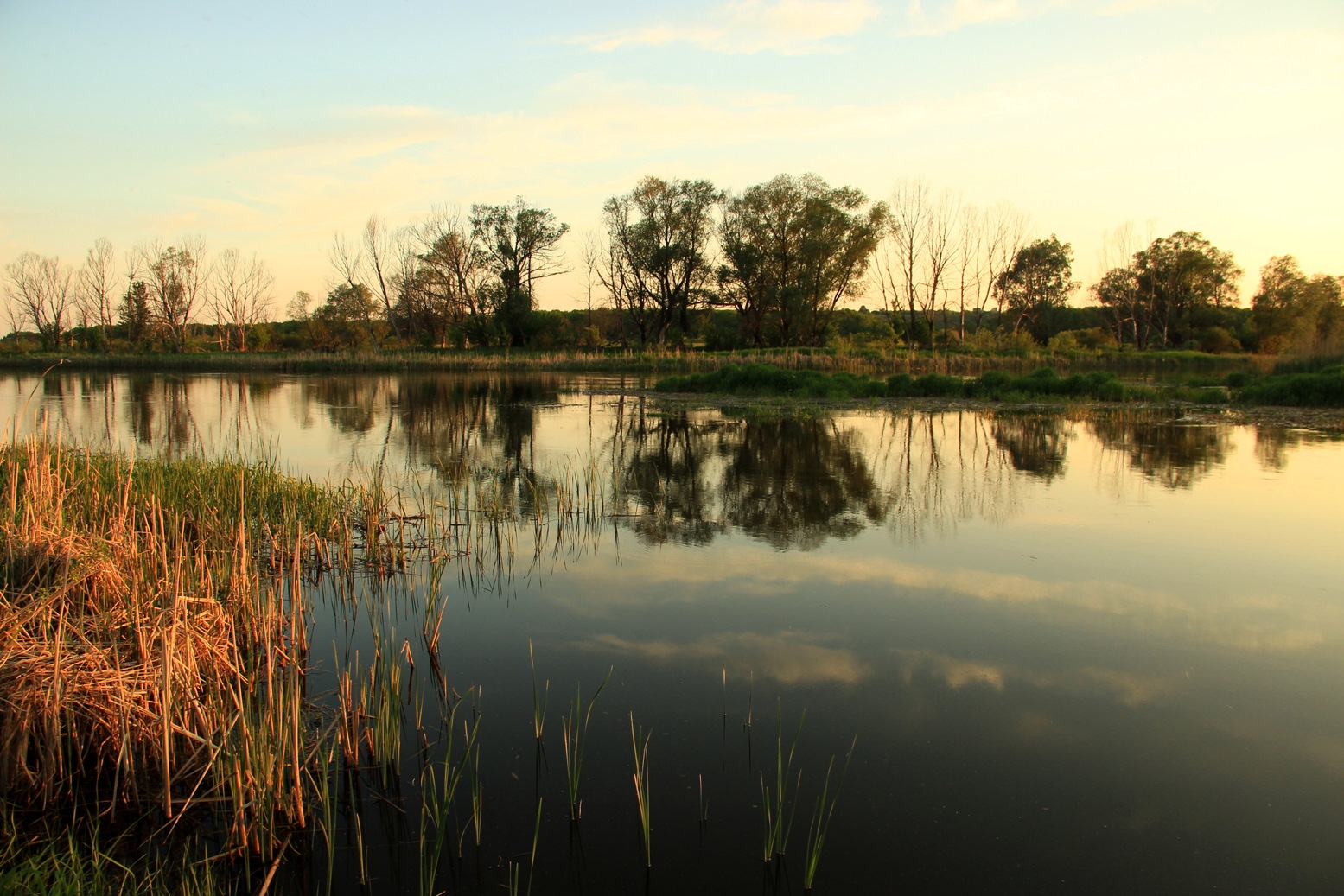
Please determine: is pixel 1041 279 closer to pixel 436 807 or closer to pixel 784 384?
pixel 784 384

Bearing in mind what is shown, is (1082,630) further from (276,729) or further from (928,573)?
(276,729)

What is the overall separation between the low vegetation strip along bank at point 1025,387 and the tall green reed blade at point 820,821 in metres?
22.2

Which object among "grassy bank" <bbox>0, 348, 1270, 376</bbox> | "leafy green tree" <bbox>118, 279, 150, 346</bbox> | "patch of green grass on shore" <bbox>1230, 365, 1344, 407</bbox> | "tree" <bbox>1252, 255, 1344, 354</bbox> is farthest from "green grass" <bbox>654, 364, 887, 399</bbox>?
"leafy green tree" <bbox>118, 279, 150, 346</bbox>

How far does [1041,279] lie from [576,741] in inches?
2693

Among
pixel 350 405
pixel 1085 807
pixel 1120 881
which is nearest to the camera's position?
pixel 1120 881

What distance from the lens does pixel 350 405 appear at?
24938mm

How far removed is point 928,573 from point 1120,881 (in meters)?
4.11

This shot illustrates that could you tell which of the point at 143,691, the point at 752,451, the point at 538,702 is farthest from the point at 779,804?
the point at 752,451

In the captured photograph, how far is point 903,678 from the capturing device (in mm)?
5145

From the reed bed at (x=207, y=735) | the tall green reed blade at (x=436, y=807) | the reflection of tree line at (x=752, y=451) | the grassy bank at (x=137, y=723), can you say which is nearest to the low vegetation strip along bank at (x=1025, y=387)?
the reflection of tree line at (x=752, y=451)

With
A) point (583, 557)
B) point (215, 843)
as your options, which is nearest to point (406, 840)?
point (215, 843)

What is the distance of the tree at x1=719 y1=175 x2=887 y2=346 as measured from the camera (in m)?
53.2

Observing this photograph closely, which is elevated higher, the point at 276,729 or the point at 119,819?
the point at 276,729

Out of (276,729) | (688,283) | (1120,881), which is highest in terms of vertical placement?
(688,283)
